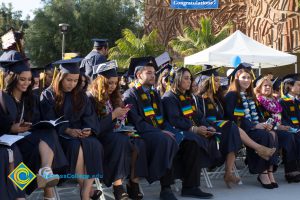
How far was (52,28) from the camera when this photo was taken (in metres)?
33.7

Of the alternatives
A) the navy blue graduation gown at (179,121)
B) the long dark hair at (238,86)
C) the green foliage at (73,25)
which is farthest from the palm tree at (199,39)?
the navy blue graduation gown at (179,121)

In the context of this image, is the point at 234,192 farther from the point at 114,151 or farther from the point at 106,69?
the point at 106,69

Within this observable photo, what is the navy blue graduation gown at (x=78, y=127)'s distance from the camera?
195 inches

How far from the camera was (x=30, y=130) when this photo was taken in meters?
4.84

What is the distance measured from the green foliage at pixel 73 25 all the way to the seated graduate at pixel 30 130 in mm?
27906

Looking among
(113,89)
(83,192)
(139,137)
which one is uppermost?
(113,89)

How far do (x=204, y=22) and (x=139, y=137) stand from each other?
61.1ft

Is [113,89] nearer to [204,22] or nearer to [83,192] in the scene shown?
[83,192]

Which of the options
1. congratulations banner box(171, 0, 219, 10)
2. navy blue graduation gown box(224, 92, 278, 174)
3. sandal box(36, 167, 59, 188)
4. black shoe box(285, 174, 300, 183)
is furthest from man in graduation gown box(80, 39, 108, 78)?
congratulations banner box(171, 0, 219, 10)

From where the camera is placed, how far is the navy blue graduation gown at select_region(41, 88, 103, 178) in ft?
16.2

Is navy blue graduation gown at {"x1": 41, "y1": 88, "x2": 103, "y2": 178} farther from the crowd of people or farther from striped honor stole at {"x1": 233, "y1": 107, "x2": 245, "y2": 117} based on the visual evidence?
striped honor stole at {"x1": 233, "y1": 107, "x2": 245, "y2": 117}

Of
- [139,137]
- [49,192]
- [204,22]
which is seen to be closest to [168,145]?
[139,137]

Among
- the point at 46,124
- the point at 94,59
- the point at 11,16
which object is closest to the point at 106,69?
the point at 94,59

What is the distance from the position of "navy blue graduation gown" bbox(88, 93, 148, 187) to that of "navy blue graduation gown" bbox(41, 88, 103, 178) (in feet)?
0.61
